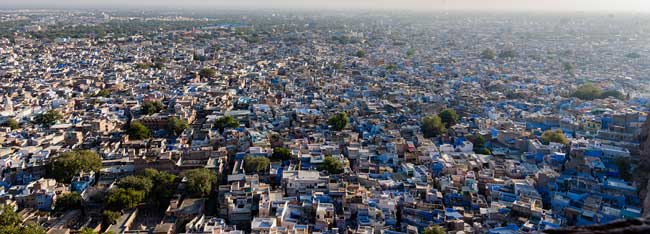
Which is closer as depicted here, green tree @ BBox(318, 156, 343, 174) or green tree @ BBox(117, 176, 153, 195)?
green tree @ BBox(117, 176, 153, 195)

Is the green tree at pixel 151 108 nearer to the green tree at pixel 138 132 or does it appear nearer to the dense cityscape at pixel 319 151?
the dense cityscape at pixel 319 151

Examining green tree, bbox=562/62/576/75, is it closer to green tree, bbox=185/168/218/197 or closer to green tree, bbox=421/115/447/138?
green tree, bbox=421/115/447/138

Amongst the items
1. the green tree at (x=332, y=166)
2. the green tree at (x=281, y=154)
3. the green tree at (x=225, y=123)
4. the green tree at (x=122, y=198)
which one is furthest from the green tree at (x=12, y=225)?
the green tree at (x=225, y=123)

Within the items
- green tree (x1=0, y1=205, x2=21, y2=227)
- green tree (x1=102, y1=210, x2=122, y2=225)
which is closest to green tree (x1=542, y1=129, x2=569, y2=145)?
green tree (x1=102, y1=210, x2=122, y2=225)

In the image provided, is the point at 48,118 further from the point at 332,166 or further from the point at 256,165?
the point at 332,166

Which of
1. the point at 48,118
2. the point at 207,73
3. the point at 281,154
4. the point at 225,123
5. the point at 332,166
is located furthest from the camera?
the point at 207,73

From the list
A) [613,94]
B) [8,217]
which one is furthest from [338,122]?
[613,94]

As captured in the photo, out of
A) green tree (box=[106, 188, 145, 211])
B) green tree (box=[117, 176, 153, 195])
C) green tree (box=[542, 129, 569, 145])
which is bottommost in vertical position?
green tree (box=[106, 188, 145, 211])
